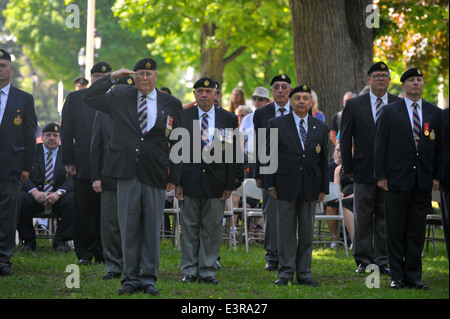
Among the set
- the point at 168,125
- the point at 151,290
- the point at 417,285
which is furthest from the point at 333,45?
the point at 151,290

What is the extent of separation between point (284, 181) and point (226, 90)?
100ft

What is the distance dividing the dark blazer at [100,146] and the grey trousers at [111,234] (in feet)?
0.49

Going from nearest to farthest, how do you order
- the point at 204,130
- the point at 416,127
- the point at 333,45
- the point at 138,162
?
the point at 138,162 < the point at 416,127 < the point at 204,130 < the point at 333,45

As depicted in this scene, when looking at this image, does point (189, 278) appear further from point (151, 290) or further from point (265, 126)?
point (265, 126)

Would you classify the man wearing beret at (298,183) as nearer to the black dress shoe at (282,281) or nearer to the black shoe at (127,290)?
the black dress shoe at (282,281)

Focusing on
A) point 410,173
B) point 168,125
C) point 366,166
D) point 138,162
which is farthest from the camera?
point 366,166

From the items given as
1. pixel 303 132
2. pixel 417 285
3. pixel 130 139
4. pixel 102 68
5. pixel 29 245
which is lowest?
pixel 417 285

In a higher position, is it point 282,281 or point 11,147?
point 11,147

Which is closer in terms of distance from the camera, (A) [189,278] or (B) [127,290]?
(B) [127,290]

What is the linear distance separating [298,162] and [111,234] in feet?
8.02

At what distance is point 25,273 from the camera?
973 cm

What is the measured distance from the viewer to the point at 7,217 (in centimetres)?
977
